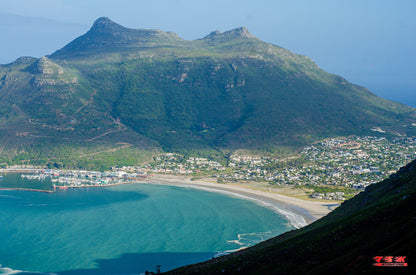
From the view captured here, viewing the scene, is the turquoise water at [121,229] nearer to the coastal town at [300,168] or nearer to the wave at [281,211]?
the wave at [281,211]

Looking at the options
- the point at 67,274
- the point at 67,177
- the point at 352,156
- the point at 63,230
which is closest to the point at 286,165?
the point at 352,156

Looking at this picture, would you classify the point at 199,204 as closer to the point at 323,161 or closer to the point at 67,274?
the point at 67,274

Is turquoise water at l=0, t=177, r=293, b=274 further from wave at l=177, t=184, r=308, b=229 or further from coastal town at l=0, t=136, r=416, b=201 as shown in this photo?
coastal town at l=0, t=136, r=416, b=201

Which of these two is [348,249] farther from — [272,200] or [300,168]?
[300,168]

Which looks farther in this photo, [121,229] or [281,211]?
[281,211]

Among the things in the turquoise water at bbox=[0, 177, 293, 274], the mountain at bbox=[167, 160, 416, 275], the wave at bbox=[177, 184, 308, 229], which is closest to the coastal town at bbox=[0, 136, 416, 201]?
the wave at bbox=[177, 184, 308, 229]

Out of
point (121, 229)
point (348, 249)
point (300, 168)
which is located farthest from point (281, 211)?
point (348, 249)
